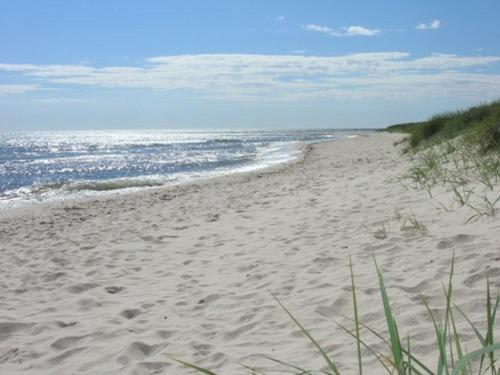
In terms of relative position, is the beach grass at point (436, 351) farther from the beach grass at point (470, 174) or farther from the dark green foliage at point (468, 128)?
the dark green foliage at point (468, 128)

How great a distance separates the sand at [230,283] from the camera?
3127 millimetres

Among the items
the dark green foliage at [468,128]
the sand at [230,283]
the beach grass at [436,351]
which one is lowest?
the sand at [230,283]

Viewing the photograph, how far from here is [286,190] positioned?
33.7 feet

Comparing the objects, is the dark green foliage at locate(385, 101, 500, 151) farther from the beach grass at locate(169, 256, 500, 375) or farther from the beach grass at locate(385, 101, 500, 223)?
the beach grass at locate(169, 256, 500, 375)

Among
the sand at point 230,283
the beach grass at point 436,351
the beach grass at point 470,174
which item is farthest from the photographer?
the beach grass at point 470,174

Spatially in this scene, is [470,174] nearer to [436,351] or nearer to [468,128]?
[436,351]

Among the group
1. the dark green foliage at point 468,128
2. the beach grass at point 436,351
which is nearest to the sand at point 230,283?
the beach grass at point 436,351

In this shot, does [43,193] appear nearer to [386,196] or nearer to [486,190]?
[386,196]

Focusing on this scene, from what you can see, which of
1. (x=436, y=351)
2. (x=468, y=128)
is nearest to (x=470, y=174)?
(x=436, y=351)

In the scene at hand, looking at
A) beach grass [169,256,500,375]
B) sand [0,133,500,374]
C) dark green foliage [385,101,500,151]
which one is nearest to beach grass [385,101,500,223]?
dark green foliage [385,101,500,151]

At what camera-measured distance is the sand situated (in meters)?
3.13

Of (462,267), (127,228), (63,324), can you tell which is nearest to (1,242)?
(127,228)

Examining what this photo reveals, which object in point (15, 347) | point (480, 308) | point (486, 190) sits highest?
point (486, 190)

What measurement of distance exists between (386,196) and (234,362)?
195 inches
